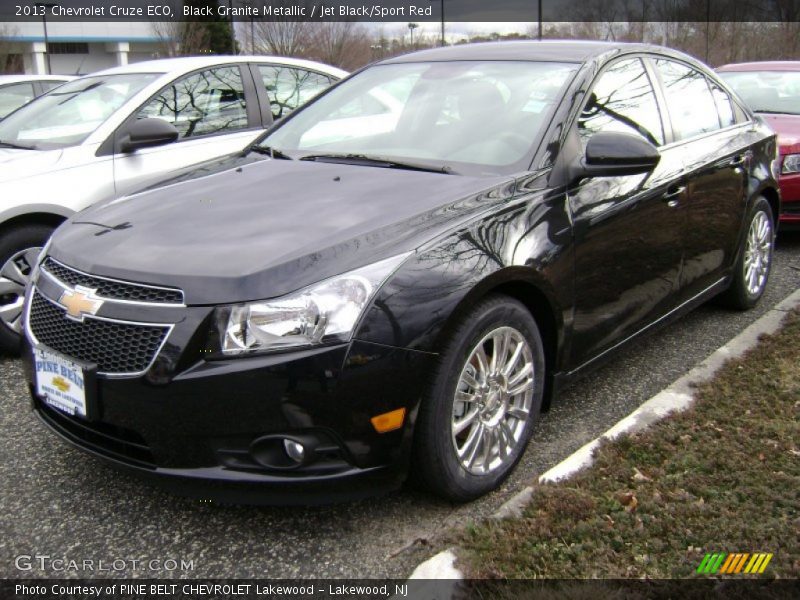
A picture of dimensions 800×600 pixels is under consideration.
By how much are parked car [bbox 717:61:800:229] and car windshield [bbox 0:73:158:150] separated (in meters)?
4.87

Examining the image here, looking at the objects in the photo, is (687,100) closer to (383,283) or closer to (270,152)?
(270,152)

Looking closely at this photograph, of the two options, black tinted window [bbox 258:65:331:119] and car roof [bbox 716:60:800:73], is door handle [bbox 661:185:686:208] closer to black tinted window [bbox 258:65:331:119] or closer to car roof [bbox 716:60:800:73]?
black tinted window [bbox 258:65:331:119]

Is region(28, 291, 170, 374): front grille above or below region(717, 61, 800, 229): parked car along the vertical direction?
below

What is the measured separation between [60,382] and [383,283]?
1135 mm

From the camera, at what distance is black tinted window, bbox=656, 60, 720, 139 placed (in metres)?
4.02

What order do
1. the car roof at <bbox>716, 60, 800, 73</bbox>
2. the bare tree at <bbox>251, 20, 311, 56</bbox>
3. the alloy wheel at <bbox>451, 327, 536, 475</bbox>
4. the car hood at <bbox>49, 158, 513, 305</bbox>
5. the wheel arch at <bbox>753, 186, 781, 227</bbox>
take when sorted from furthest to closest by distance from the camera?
the bare tree at <bbox>251, 20, 311, 56</bbox>
the car roof at <bbox>716, 60, 800, 73</bbox>
the wheel arch at <bbox>753, 186, 781, 227</bbox>
the alloy wheel at <bbox>451, 327, 536, 475</bbox>
the car hood at <bbox>49, 158, 513, 305</bbox>

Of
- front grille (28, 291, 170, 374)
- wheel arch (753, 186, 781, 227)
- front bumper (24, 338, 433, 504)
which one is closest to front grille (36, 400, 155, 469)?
front bumper (24, 338, 433, 504)

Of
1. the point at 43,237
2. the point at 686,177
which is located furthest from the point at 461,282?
the point at 43,237

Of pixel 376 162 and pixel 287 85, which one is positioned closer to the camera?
pixel 376 162

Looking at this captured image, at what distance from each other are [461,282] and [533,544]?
0.86 meters

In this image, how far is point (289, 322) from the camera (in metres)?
2.34

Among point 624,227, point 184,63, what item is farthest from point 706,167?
point 184,63

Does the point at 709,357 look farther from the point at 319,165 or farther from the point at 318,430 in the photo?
the point at 318,430
